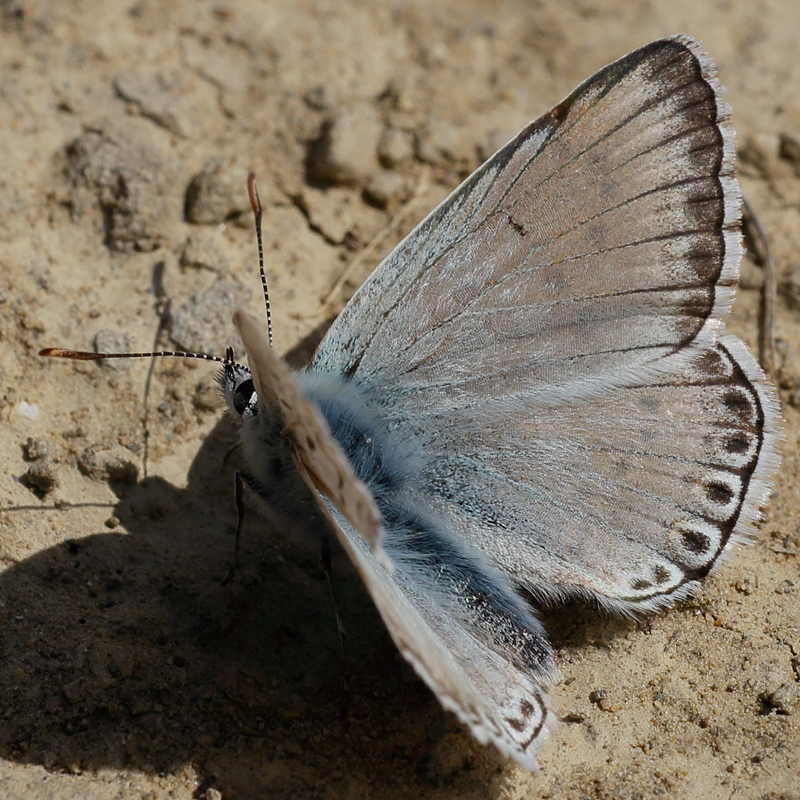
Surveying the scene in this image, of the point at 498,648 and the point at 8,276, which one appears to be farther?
the point at 8,276

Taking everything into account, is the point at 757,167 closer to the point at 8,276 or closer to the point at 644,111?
the point at 644,111

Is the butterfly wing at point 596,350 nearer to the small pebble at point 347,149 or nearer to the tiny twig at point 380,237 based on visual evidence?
the tiny twig at point 380,237

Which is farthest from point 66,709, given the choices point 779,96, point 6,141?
point 779,96

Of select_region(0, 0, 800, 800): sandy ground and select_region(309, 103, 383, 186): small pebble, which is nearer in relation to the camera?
select_region(0, 0, 800, 800): sandy ground

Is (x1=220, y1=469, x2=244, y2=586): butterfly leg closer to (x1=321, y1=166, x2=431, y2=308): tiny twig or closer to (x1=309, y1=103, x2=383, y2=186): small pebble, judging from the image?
(x1=321, y1=166, x2=431, y2=308): tiny twig

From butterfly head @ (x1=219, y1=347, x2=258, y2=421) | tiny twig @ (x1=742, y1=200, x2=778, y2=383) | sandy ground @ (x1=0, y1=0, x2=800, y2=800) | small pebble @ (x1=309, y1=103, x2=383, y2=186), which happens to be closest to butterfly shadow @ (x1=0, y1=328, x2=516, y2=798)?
sandy ground @ (x1=0, y1=0, x2=800, y2=800)

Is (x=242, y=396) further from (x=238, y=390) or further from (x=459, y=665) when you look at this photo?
(x=459, y=665)

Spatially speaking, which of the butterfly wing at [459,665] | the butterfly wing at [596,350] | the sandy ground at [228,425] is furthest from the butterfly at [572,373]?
the sandy ground at [228,425]
